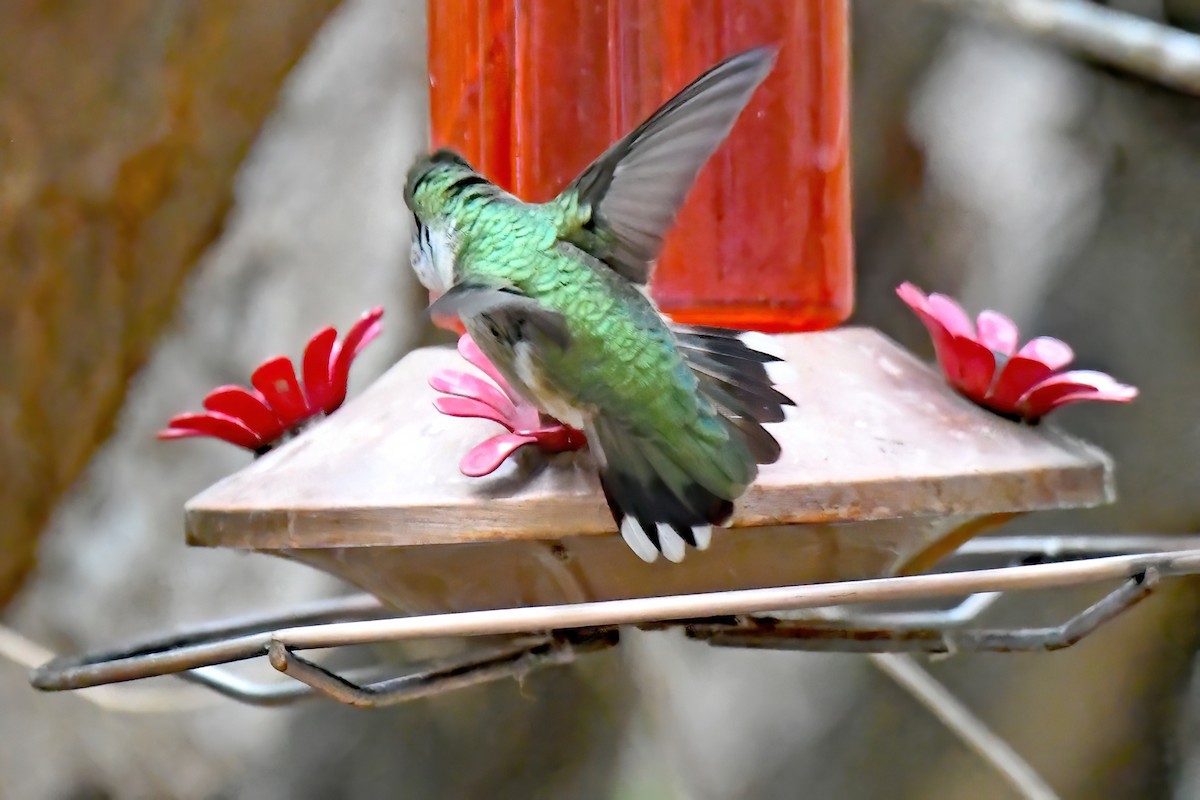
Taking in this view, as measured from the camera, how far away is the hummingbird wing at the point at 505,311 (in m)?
0.51

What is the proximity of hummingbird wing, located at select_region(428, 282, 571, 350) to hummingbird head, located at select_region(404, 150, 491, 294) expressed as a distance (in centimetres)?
9

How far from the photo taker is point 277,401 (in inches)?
32.0

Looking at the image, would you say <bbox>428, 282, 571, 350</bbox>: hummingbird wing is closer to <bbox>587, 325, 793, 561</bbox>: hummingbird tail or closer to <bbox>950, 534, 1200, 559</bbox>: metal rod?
<bbox>587, 325, 793, 561</bbox>: hummingbird tail

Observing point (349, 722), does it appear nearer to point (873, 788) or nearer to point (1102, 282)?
point (873, 788)

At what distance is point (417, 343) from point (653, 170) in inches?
31.6

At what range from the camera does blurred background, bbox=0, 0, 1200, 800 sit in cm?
132

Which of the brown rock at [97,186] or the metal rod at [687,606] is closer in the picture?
the metal rod at [687,606]

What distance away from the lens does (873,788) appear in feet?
4.53

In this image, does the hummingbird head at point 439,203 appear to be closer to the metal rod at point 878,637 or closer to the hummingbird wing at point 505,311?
the hummingbird wing at point 505,311


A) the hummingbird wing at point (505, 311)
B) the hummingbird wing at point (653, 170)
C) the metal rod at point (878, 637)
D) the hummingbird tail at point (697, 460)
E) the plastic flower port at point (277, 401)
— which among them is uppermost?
the hummingbird wing at point (653, 170)

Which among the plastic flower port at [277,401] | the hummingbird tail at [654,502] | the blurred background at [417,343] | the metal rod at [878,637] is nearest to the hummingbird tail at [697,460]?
the hummingbird tail at [654,502]

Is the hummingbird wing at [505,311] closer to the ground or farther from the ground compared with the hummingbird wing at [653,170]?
closer to the ground

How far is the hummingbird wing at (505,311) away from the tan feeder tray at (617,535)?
0.28 feet

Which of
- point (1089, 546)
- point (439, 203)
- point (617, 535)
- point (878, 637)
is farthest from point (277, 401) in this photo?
point (1089, 546)
